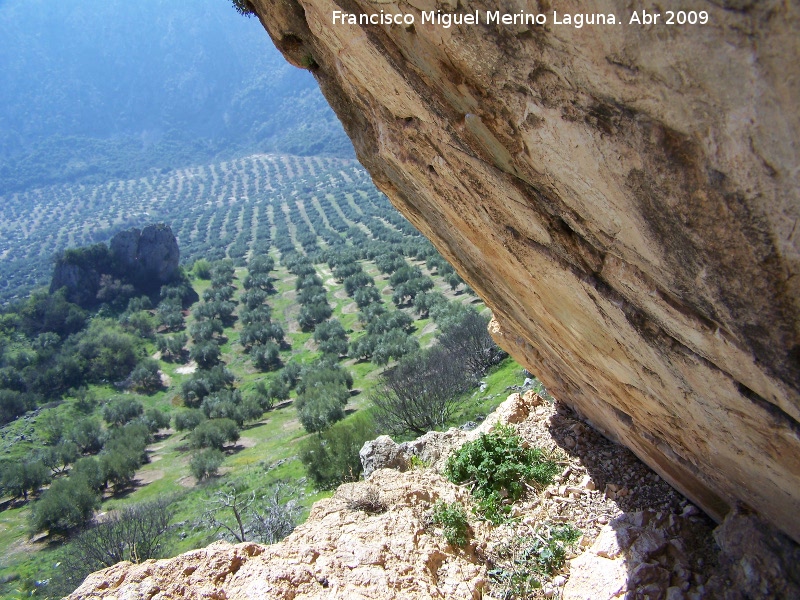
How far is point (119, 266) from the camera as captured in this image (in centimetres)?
9238

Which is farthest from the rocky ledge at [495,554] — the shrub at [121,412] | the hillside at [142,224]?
the hillside at [142,224]

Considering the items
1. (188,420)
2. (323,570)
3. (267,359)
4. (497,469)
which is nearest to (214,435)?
(188,420)

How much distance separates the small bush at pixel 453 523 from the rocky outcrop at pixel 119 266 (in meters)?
93.5

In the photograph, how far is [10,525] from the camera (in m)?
40.5

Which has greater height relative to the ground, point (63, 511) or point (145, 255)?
point (145, 255)

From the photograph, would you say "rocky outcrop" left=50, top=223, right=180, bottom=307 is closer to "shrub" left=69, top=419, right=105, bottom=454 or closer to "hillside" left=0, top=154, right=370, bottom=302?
"hillside" left=0, top=154, right=370, bottom=302

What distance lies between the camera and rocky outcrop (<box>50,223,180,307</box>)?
3531 inches

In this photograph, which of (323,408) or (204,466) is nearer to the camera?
(204,466)

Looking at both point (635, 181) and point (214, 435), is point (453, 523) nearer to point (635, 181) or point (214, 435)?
point (635, 181)

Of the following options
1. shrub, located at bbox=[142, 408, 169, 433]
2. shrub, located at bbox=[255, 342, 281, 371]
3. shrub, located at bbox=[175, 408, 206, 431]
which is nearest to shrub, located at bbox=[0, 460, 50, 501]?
shrub, located at bbox=[142, 408, 169, 433]

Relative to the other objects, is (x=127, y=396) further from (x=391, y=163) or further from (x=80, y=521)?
(x=391, y=163)

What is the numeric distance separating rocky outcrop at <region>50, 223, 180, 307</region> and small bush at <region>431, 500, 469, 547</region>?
93.5 m

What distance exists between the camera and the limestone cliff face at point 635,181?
3.55m

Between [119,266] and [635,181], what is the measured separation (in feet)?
332
